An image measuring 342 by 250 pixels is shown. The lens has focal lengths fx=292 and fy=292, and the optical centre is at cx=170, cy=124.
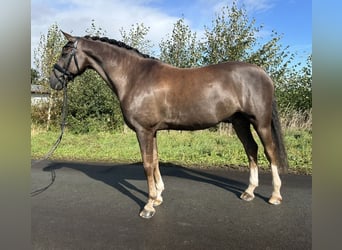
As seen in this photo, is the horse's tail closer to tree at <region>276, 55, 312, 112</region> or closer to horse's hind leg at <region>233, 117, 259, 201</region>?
horse's hind leg at <region>233, 117, 259, 201</region>

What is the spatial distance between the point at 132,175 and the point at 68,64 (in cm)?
255

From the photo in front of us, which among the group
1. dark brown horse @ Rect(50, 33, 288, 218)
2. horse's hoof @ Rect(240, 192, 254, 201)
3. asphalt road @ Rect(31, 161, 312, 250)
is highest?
dark brown horse @ Rect(50, 33, 288, 218)

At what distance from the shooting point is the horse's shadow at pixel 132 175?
15.9 ft

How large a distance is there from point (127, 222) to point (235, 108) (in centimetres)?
204

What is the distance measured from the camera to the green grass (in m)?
6.45

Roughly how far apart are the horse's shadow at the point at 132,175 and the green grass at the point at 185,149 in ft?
1.69

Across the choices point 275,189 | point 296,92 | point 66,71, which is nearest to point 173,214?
point 275,189

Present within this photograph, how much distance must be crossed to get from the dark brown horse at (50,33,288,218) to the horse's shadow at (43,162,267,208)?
26.4 inches

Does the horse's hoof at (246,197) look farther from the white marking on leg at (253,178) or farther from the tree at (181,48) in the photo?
the tree at (181,48)

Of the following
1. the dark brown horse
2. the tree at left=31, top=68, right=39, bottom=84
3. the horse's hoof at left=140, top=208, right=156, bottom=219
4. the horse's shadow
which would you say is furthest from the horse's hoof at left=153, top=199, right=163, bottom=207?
the tree at left=31, top=68, right=39, bottom=84

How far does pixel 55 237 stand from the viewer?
3.18 meters

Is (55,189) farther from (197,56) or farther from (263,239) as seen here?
(197,56)
